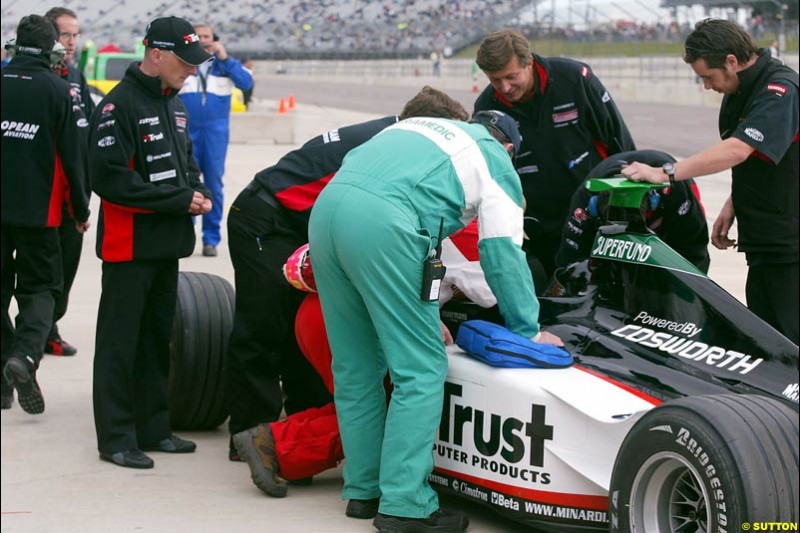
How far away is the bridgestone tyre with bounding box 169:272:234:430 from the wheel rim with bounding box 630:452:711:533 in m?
2.59

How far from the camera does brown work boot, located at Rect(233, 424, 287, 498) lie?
500cm

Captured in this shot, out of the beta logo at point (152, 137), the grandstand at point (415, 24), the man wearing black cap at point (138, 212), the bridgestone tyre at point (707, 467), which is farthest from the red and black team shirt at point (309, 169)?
the grandstand at point (415, 24)

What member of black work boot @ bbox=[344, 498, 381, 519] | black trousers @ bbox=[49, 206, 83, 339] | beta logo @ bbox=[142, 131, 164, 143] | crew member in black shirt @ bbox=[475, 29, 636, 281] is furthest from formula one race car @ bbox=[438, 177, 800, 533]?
black trousers @ bbox=[49, 206, 83, 339]

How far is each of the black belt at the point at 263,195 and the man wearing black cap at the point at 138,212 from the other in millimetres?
207

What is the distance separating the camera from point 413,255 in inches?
172

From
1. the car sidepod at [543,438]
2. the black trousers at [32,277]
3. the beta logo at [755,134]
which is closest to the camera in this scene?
the car sidepod at [543,438]

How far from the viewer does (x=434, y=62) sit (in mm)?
61750

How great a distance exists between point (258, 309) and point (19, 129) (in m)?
1.62

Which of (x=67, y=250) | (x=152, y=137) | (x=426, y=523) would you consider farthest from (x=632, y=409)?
(x=67, y=250)

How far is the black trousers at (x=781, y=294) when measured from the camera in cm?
508

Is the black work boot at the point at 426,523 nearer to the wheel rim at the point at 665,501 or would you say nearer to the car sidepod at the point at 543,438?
the car sidepod at the point at 543,438

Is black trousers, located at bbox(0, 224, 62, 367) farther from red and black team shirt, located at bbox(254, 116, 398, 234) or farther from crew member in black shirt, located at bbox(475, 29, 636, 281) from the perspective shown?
crew member in black shirt, located at bbox(475, 29, 636, 281)

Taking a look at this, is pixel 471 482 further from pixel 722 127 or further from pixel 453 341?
pixel 722 127

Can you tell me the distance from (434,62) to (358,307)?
2287 inches
